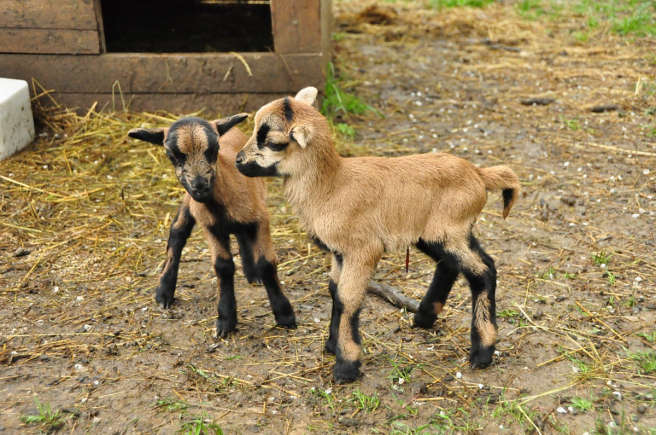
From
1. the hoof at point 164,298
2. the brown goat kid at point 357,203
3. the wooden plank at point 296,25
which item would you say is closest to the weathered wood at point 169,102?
the wooden plank at point 296,25

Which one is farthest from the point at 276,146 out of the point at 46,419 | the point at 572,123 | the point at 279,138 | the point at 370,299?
the point at 572,123

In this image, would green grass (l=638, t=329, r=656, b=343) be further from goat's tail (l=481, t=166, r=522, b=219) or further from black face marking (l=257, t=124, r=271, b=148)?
black face marking (l=257, t=124, r=271, b=148)

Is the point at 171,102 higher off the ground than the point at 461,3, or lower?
lower

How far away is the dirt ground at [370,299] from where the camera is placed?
409cm

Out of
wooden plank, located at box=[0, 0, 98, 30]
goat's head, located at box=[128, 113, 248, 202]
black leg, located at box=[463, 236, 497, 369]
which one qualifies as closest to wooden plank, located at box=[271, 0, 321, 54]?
wooden plank, located at box=[0, 0, 98, 30]

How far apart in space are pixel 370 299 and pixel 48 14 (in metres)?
4.63

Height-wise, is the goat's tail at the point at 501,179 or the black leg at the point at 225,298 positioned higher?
the goat's tail at the point at 501,179

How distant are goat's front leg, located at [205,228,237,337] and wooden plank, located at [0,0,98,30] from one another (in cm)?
371

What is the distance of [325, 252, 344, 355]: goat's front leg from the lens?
4336 millimetres

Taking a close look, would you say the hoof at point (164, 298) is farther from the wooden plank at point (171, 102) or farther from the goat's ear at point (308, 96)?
the wooden plank at point (171, 102)

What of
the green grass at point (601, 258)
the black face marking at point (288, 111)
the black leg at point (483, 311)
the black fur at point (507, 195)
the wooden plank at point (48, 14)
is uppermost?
the wooden plank at point (48, 14)

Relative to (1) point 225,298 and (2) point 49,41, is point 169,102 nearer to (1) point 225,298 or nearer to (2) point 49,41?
(2) point 49,41

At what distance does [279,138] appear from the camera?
4.06 meters

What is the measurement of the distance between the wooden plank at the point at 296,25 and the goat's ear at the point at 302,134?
12.2ft
